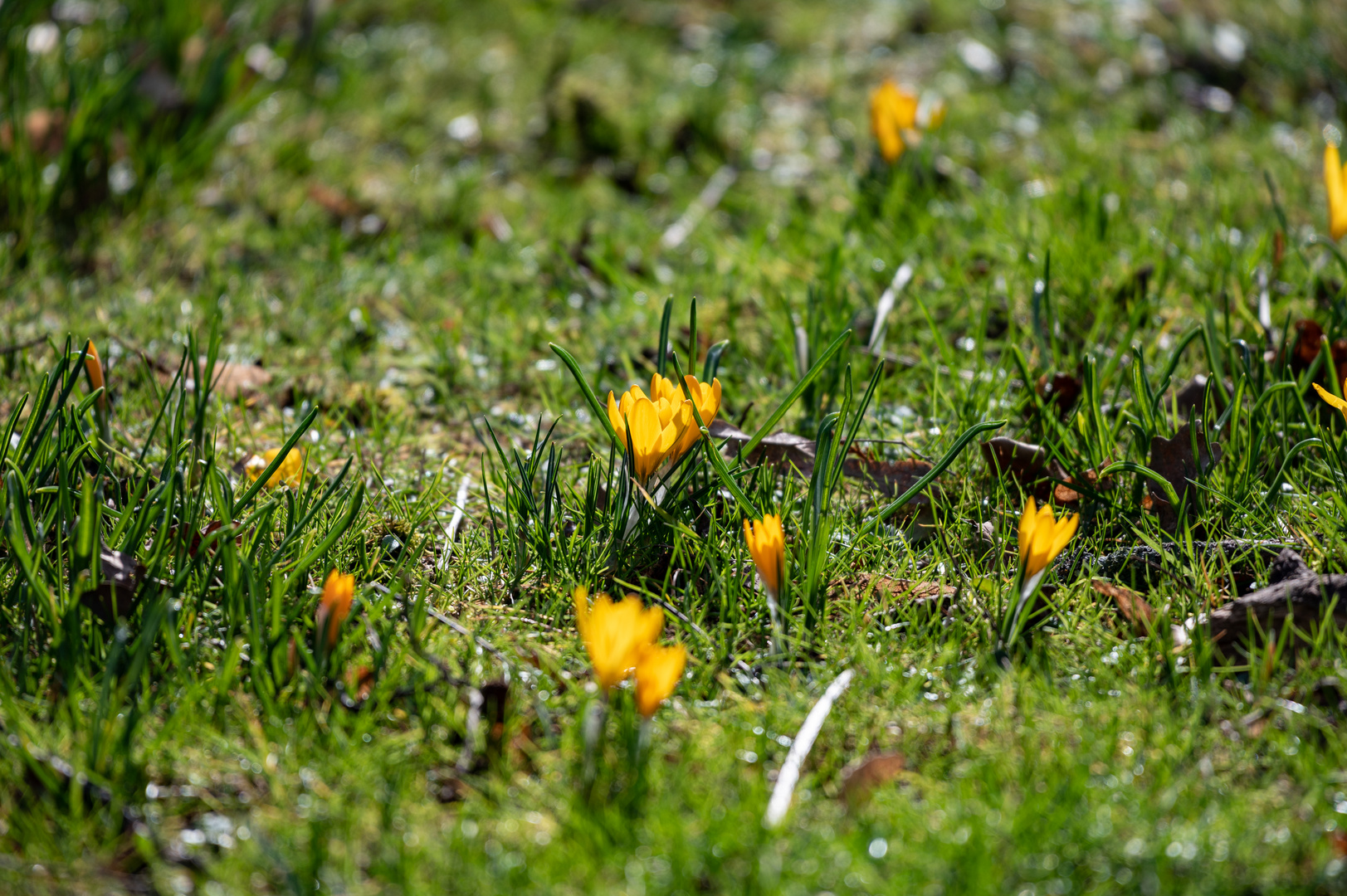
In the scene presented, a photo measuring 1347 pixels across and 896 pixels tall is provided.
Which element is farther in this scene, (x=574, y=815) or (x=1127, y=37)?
(x=1127, y=37)

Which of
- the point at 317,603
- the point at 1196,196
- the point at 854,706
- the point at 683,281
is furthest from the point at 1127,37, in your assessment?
the point at 317,603

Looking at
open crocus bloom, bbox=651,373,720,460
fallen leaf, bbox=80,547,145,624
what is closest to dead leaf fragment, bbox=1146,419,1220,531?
open crocus bloom, bbox=651,373,720,460

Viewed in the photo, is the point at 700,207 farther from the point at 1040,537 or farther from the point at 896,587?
the point at 1040,537

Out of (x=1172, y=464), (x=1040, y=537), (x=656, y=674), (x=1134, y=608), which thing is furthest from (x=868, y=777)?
(x=1172, y=464)

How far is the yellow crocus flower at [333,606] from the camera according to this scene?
1.66 m

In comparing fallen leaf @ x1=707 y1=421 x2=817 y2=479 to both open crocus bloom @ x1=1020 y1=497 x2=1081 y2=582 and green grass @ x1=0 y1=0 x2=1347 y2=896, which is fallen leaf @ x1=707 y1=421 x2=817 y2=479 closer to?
green grass @ x1=0 y1=0 x2=1347 y2=896

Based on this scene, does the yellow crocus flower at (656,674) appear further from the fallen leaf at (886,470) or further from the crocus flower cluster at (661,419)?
the fallen leaf at (886,470)

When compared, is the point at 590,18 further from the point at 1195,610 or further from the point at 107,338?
the point at 1195,610

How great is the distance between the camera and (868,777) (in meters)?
1.55

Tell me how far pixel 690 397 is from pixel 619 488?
8.8 inches

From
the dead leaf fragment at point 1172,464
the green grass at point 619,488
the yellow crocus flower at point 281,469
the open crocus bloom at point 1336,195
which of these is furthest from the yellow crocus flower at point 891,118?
the yellow crocus flower at point 281,469

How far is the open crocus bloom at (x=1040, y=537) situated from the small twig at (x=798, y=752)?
1.12ft

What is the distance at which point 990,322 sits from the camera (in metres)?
2.88

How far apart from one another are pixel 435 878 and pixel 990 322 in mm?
2094
